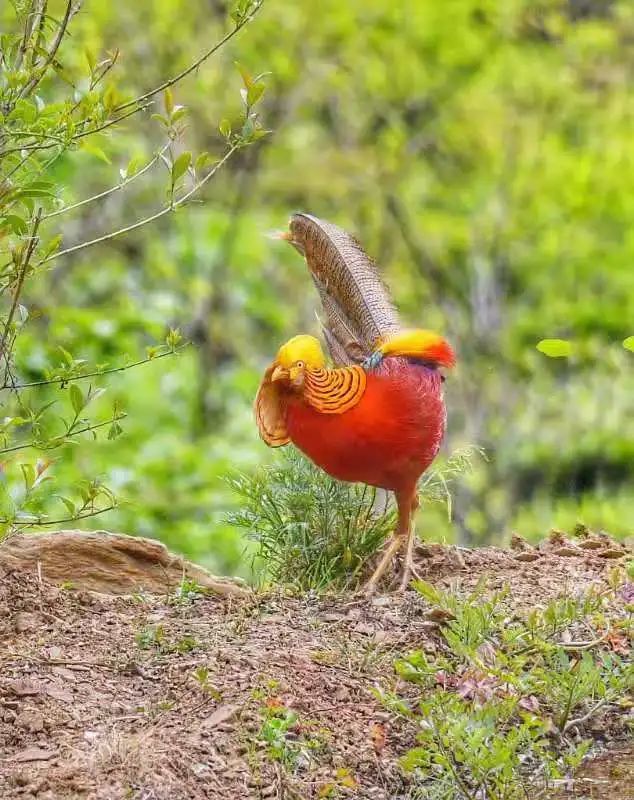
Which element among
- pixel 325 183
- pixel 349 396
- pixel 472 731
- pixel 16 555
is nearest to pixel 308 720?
pixel 472 731

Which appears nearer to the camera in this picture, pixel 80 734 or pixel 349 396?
pixel 80 734

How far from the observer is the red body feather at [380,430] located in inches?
120

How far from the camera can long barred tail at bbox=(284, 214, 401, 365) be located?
3393mm

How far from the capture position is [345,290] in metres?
3.44

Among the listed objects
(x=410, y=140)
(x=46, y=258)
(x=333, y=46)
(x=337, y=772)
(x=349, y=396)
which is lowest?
(x=337, y=772)

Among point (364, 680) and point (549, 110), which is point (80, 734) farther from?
point (549, 110)

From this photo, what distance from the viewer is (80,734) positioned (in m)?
2.40

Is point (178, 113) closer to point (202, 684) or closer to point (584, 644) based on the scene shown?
point (202, 684)

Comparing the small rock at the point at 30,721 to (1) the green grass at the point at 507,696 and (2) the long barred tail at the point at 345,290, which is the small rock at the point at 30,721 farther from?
(2) the long barred tail at the point at 345,290

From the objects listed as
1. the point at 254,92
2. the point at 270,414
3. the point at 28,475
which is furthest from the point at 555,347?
the point at 270,414

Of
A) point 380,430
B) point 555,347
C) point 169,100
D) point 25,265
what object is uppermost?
point 169,100

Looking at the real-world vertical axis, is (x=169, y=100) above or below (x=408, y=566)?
above

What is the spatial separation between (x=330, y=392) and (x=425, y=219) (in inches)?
154

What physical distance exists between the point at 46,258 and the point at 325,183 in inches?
188
